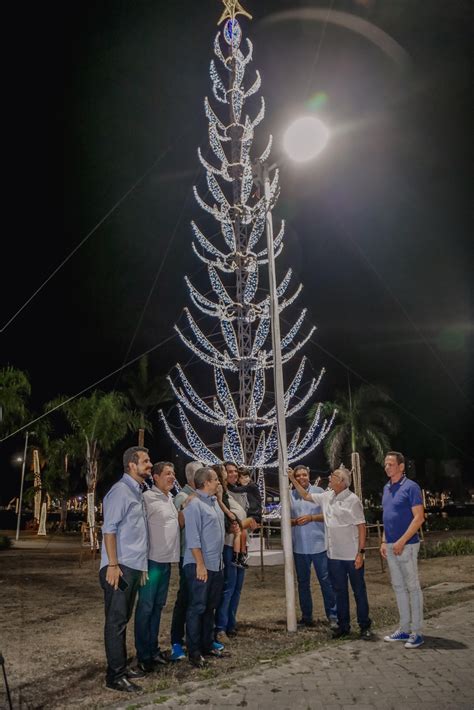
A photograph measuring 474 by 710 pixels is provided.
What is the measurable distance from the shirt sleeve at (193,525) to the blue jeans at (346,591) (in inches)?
67.1

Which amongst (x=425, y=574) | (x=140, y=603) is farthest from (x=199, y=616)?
(x=425, y=574)

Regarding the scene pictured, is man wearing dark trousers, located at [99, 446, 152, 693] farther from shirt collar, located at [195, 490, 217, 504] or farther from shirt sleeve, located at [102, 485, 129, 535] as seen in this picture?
shirt collar, located at [195, 490, 217, 504]

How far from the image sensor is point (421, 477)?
4409 cm

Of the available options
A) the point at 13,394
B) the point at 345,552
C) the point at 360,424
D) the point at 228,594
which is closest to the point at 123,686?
the point at 228,594

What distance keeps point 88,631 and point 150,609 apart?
7.03ft

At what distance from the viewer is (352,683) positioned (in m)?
4.39

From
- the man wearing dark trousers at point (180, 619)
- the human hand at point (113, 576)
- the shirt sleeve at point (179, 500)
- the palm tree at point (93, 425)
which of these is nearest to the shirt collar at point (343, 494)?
the shirt sleeve at point (179, 500)

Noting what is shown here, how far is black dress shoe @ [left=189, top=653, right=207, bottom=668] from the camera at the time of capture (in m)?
4.95

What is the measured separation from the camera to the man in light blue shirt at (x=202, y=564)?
5.02 metres

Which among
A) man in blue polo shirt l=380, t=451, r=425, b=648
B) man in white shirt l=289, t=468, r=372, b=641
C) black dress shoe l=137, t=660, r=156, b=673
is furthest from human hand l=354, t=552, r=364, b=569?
black dress shoe l=137, t=660, r=156, b=673

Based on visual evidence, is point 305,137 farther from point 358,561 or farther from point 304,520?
point 358,561

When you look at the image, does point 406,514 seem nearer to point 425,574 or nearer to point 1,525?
point 425,574

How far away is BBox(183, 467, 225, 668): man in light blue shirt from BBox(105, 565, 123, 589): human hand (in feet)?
2.57

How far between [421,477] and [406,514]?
1622 inches
